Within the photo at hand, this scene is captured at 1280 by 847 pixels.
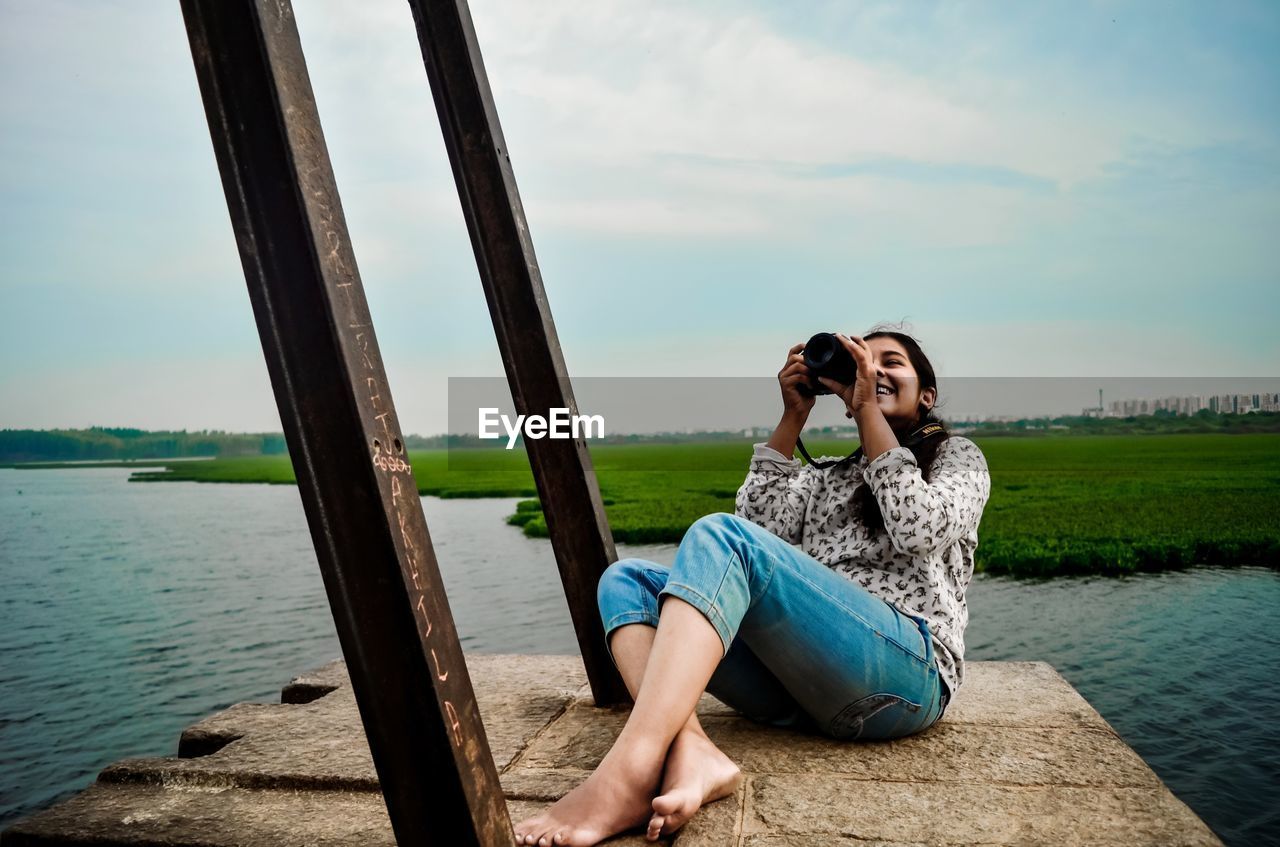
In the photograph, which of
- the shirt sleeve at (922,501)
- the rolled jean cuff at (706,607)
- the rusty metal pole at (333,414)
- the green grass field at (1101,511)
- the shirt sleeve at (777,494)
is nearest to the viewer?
the rusty metal pole at (333,414)

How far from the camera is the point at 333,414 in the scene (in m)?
1.37

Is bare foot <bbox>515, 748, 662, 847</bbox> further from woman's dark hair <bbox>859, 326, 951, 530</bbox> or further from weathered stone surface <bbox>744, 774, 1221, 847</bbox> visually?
woman's dark hair <bbox>859, 326, 951, 530</bbox>

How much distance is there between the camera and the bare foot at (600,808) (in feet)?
5.16

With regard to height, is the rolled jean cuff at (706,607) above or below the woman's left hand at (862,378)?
below

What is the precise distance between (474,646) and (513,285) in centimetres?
504

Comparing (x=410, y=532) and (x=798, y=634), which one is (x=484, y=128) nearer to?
(x=410, y=532)

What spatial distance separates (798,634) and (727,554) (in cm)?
24

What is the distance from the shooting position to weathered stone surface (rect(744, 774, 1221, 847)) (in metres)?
1.60

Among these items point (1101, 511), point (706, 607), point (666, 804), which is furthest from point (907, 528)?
point (1101, 511)

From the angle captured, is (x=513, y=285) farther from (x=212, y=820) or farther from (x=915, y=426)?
(x=212, y=820)

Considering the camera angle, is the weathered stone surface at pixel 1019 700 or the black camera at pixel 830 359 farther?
the weathered stone surface at pixel 1019 700

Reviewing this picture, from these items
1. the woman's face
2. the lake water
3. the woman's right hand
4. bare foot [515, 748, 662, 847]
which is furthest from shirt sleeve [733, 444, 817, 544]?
the lake water

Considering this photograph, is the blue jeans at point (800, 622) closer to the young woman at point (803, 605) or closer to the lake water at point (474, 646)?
the young woman at point (803, 605)

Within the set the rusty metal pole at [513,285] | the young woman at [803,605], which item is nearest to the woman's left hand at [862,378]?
the young woman at [803,605]
